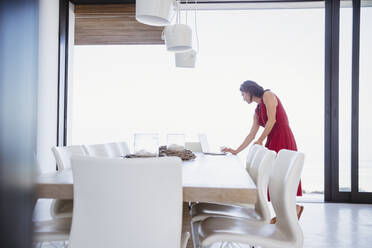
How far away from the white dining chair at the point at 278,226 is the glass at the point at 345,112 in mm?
2715

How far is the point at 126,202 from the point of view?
1.10 meters

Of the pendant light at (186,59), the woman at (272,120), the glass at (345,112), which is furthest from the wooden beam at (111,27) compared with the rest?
the glass at (345,112)

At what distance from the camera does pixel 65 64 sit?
173 inches

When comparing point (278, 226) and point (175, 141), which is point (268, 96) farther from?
point (278, 226)

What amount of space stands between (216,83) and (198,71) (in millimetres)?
383

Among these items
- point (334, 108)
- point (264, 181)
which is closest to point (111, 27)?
point (334, 108)

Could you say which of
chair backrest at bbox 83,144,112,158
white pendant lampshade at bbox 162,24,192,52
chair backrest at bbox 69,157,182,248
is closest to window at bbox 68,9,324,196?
chair backrest at bbox 83,144,112,158

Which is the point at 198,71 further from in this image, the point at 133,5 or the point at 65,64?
the point at 65,64

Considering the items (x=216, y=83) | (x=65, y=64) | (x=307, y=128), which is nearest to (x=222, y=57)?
(x=216, y=83)

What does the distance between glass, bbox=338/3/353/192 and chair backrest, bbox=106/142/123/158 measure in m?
2.75

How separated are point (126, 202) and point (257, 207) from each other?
3.59 ft

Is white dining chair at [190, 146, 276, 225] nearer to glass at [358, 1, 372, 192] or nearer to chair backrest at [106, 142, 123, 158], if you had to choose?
chair backrest at [106, 142, 123, 158]

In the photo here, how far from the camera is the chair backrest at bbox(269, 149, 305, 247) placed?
4.62 ft

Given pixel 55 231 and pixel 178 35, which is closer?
pixel 55 231
